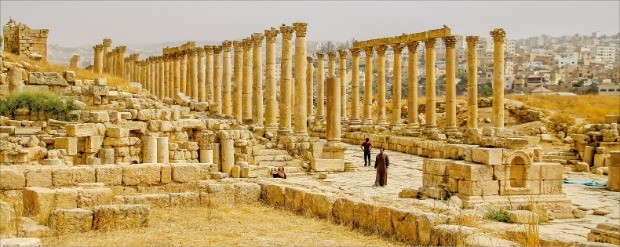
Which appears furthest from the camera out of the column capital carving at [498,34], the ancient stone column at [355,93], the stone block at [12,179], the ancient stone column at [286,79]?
the ancient stone column at [355,93]

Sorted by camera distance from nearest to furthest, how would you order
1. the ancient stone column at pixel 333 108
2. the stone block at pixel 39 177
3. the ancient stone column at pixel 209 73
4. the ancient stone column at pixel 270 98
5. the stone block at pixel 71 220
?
the stone block at pixel 71 220
the stone block at pixel 39 177
the ancient stone column at pixel 333 108
the ancient stone column at pixel 270 98
the ancient stone column at pixel 209 73

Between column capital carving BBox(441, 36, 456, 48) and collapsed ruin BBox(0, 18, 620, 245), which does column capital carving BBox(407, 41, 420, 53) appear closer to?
collapsed ruin BBox(0, 18, 620, 245)

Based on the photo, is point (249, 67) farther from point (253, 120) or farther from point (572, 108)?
point (572, 108)

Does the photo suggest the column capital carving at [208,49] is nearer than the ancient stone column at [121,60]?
Yes

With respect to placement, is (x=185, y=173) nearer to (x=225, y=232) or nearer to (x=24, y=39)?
(x=225, y=232)

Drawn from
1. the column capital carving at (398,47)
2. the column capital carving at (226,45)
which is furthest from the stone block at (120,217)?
the column capital carving at (226,45)

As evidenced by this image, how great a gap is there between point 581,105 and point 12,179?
39.9 m

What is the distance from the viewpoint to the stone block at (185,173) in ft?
41.1

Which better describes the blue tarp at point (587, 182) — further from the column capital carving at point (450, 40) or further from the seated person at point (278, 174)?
the column capital carving at point (450, 40)

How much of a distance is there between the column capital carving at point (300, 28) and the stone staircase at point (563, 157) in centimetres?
1126

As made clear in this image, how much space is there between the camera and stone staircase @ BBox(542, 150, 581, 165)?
28438 millimetres

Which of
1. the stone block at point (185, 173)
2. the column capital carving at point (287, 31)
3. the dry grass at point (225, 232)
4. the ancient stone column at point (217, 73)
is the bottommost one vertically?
the dry grass at point (225, 232)

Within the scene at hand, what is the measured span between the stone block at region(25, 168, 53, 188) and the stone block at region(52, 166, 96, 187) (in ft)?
0.26

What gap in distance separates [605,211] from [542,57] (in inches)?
6166
